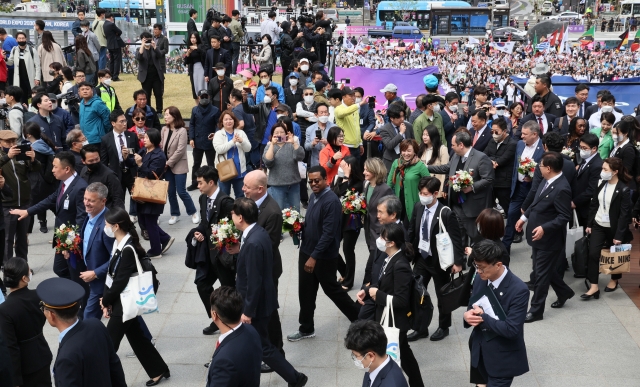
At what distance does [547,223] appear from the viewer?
7742 millimetres

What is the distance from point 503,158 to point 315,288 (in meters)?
3.67

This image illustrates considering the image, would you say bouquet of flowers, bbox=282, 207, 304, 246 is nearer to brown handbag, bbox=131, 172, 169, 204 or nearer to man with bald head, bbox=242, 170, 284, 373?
man with bald head, bbox=242, 170, 284, 373

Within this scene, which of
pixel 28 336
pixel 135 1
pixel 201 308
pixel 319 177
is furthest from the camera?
pixel 135 1

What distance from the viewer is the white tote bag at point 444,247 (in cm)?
715

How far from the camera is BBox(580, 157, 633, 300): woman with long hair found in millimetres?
8398

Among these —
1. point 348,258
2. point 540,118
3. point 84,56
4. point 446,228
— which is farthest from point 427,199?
point 84,56

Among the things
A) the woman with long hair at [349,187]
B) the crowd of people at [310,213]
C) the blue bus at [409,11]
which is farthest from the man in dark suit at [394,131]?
the blue bus at [409,11]

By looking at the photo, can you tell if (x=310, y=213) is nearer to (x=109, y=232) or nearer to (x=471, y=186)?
(x=109, y=232)

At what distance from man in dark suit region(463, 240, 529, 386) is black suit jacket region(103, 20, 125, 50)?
15141mm

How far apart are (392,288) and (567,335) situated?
301cm

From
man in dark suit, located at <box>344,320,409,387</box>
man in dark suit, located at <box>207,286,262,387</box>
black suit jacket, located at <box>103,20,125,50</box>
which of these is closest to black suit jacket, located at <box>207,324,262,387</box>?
man in dark suit, located at <box>207,286,262,387</box>

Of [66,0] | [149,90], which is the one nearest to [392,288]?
[149,90]

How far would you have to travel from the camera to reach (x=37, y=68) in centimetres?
1577

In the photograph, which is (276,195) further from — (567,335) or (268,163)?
(567,335)
